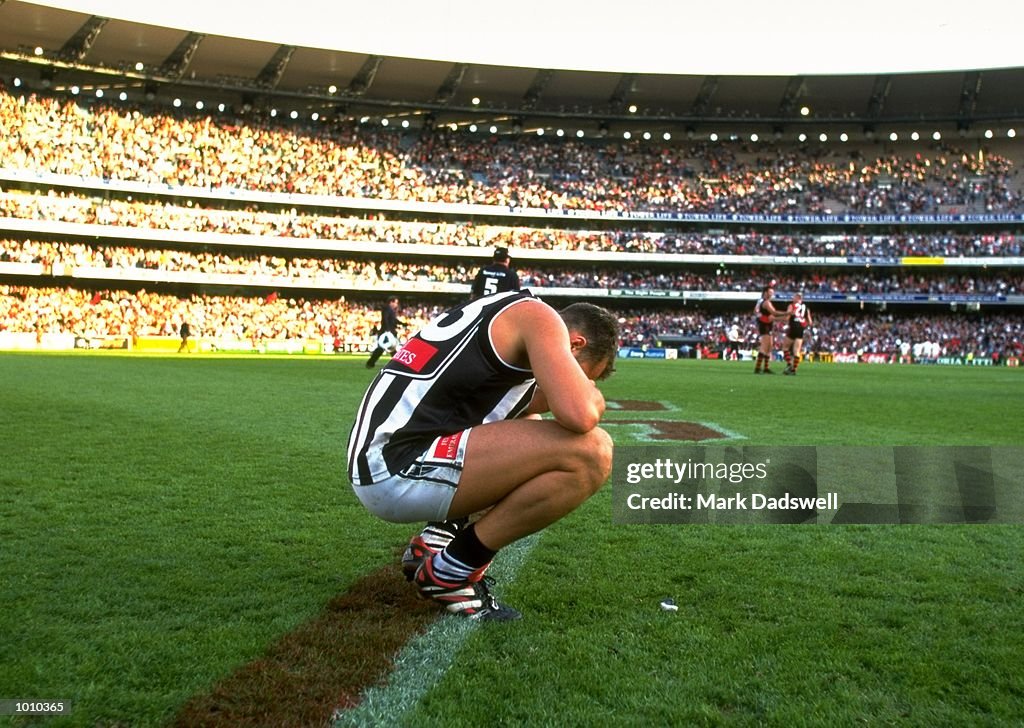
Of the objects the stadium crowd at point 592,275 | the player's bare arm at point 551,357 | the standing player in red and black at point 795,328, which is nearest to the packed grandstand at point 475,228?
the stadium crowd at point 592,275

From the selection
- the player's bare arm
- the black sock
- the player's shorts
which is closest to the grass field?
the black sock

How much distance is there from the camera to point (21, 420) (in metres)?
9.16

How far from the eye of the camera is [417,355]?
335 cm

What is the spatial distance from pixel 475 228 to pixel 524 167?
6.32 m

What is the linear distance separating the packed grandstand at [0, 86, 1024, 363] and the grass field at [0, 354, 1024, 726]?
40589 mm

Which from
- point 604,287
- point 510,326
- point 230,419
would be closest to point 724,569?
point 510,326

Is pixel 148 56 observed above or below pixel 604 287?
above

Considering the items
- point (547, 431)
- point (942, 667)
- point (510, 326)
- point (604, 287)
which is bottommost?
point (942, 667)

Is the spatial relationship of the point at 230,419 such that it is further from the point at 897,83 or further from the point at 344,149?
the point at 897,83

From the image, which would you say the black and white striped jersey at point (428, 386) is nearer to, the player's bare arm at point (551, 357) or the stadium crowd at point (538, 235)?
the player's bare arm at point (551, 357)

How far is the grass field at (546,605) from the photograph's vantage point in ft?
8.25

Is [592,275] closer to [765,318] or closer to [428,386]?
[765,318]

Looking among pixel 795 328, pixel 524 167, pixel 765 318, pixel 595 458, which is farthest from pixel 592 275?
pixel 595 458

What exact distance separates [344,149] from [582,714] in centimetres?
5604
